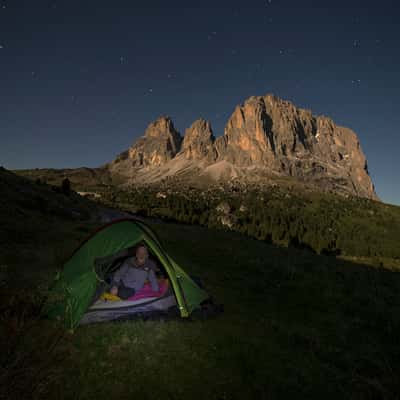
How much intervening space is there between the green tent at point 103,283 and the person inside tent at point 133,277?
43cm

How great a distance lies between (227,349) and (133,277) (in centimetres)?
430

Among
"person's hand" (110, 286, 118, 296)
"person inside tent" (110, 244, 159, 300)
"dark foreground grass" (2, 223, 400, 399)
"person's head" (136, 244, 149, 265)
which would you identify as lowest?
"dark foreground grass" (2, 223, 400, 399)

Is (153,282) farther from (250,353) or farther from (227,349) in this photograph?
(250,353)

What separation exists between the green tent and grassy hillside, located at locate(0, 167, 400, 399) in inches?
20.3

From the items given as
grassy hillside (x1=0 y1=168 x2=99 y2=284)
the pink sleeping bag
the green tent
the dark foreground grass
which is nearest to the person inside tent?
the pink sleeping bag

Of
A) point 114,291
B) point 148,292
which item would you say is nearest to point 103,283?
point 114,291

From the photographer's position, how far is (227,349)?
719cm

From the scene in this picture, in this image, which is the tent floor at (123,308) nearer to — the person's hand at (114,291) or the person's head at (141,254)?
the person's hand at (114,291)

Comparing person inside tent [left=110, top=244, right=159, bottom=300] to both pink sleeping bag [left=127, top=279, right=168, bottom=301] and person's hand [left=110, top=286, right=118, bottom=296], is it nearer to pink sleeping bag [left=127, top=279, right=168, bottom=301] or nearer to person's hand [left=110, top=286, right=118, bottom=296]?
person's hand [left=110, top=286, right=118, bottom=296]

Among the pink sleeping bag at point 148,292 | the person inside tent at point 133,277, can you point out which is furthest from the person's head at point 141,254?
the pink sleeping bag at point 148,292

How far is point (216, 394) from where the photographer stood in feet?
18.3

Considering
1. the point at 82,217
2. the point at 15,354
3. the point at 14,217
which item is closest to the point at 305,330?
the point at 15,354

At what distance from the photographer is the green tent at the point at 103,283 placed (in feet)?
27.2

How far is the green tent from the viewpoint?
326 inches
